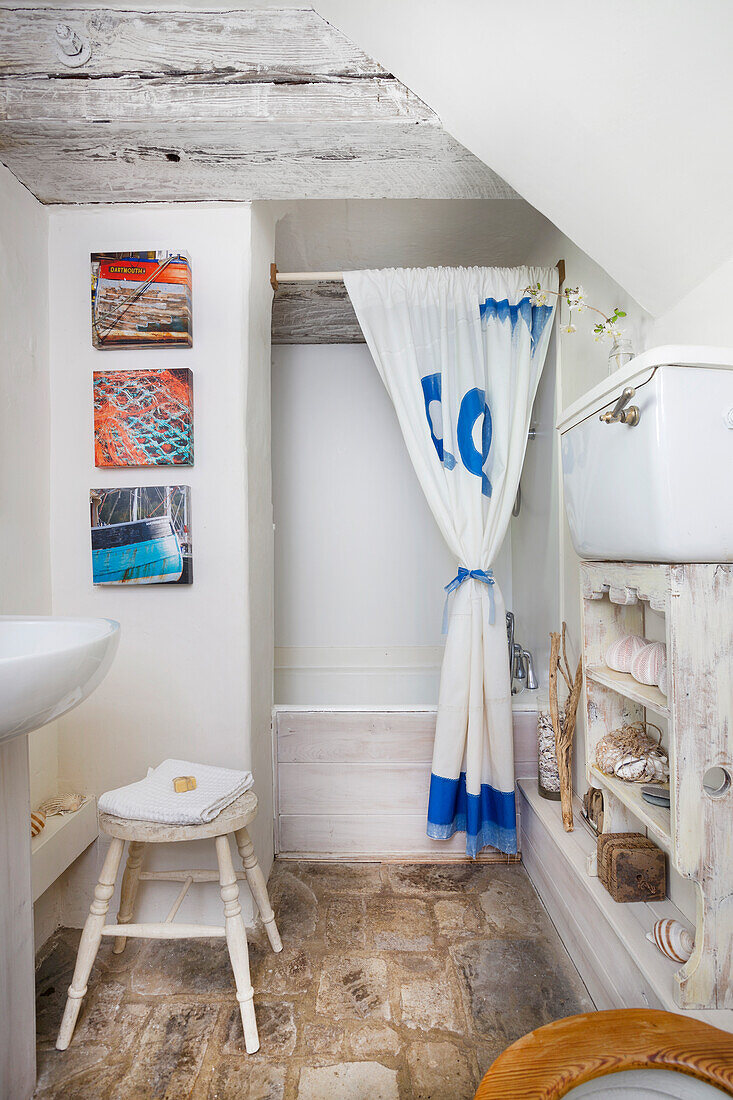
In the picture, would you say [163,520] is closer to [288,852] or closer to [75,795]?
[75,795]

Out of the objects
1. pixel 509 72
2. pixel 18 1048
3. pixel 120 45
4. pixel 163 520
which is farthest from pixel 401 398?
pixel 18 1048

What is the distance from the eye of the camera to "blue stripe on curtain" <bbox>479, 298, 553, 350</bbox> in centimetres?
218

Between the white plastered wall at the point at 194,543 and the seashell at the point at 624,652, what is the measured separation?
1.02 metres

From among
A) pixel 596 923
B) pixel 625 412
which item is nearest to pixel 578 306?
pixel 625 412

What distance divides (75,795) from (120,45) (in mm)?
1958

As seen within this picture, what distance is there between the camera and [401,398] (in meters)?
2.22

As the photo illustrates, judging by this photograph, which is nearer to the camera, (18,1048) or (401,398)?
(18,1048)

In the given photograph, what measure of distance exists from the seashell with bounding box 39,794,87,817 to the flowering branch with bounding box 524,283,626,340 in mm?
1846

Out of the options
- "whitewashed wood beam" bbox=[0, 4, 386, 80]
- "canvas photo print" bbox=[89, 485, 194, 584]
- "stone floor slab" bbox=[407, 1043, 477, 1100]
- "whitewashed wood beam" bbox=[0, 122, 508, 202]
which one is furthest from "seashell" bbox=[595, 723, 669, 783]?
"whitewashed wood beam" bbox=[0, 4, 386, 80]

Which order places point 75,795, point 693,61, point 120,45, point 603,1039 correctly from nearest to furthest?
point 603,1039, point 693,61, point 120,45, point 75,795

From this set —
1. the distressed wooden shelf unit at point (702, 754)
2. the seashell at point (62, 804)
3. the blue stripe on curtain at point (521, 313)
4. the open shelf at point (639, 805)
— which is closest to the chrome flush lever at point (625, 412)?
the distressed wooden shelf unit at point (702, 754)

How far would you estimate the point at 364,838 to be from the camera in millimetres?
2312

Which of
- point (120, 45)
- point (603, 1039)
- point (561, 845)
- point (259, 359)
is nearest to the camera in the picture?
point (603, 1039)

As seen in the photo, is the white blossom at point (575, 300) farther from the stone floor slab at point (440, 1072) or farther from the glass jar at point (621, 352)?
the stone floor slab at point (440, 1072)
